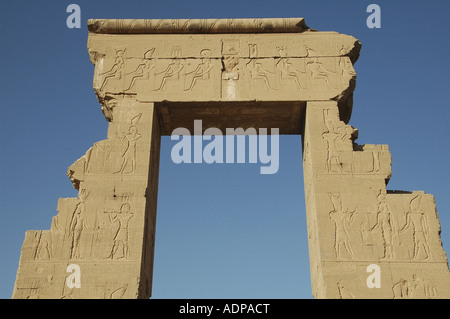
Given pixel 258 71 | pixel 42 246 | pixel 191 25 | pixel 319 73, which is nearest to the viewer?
pixel 42 246

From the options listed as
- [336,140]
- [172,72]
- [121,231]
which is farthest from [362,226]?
[172,72]

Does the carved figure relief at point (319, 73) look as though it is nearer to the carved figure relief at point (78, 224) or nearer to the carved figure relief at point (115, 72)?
the carved figure relief at point (115, 72)

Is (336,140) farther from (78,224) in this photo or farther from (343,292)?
(78,224)

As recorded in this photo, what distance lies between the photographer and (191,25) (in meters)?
9.27

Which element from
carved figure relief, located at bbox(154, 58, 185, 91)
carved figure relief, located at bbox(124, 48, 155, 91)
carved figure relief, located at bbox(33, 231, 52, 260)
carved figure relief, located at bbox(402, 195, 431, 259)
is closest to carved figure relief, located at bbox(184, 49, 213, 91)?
carved figure relief, located at bbox(154, 58, 185, 91)

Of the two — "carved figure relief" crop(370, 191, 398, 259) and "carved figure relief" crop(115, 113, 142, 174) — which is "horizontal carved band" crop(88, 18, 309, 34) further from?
"carved figure relief" crop(370, 191, 398, 259)

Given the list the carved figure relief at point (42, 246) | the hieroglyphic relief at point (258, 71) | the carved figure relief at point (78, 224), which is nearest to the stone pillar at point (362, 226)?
the hieroglyphic relief at point (258, 71)

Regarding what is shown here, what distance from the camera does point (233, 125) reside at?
9453 millimetres

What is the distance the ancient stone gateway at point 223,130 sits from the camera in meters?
7.32

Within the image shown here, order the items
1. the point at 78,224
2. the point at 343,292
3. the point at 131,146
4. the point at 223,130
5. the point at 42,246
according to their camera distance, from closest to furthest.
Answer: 1. the point at 343,292
2. the point at 42,246
3. the point at 78,224
4. the point at 131,146
5. the point at 223,130

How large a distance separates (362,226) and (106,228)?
3675mm

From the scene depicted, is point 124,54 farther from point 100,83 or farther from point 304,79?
point 304,79
